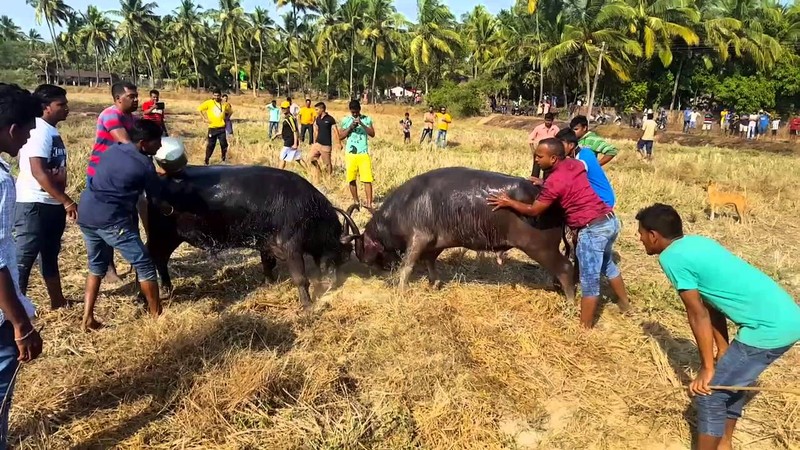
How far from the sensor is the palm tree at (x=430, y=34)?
137 feet

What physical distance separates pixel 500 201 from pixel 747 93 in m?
36.1

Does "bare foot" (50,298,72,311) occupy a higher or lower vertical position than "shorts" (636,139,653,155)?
lower

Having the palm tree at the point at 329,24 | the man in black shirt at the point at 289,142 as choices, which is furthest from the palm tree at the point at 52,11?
the man in black shirt at the point at 289,142

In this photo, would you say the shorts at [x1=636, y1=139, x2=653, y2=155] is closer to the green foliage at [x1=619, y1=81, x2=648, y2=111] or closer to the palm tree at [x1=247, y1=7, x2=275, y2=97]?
the green foliage at [x1=619, y1=81, x2=648, y2=111]

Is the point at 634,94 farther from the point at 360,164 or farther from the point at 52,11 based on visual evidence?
the point at 52,11

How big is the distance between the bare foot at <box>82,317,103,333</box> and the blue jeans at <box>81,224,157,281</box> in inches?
15.9

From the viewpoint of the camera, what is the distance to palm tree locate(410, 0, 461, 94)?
137ft

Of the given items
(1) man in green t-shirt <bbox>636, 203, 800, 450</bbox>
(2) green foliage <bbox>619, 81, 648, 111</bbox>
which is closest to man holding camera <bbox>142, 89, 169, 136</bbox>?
(1) man in green t-shirt <bbox>636, 203, 800, 450</bbox>

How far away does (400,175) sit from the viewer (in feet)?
38.4

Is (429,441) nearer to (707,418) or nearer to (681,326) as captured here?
(707,418)

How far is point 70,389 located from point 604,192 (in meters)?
4.89

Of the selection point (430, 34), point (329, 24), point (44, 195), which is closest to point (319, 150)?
Answer: point (44, 195)

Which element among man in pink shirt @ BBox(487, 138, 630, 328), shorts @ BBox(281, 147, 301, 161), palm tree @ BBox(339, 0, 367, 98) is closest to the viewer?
man in pink shirt @ BBox(487, 138, 630, 328)

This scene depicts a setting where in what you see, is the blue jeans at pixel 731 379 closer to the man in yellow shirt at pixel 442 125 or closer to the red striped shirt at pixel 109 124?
the red striped shirt at pixel 109 124
